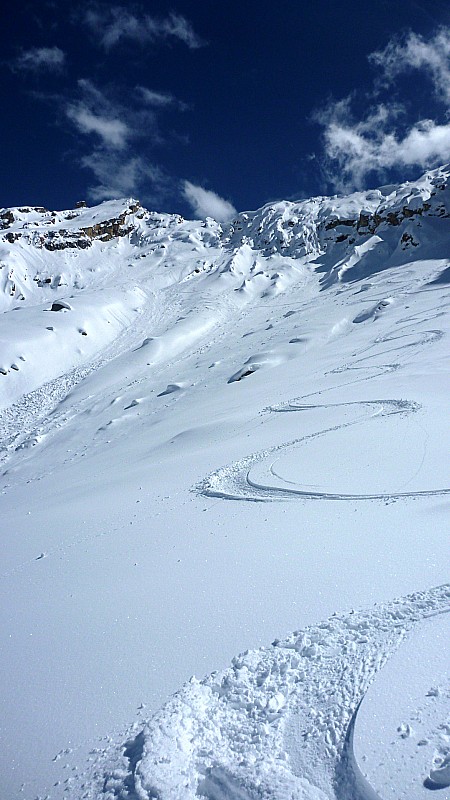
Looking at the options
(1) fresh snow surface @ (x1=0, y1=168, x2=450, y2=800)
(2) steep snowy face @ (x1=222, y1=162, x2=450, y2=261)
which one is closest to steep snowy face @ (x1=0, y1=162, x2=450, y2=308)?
→ (2) steep snowy face @ (x1=222, y1=162, x2=450, y2=261)

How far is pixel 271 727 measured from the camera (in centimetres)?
312

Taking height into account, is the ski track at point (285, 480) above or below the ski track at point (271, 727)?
above

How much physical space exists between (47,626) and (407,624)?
13.2ft

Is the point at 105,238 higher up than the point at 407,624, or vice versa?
the point at 105,238

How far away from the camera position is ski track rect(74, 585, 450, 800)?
2764 millimetres

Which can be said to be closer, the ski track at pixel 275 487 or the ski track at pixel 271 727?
the ski track at pixel 271 727

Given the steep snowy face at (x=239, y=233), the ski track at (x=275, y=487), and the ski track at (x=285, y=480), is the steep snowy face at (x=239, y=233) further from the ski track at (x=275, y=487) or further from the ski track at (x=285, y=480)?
the ski track at (x=275, y=487)

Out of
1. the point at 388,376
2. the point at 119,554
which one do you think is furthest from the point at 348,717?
the point at 388,376

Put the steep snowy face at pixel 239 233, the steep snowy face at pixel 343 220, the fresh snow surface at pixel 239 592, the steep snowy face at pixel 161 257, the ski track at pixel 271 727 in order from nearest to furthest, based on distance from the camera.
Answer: the ski track at pixel 271 727 < the fresh snow surface at pixel 239 592 < the steep snowy face at pixel 161 257 < the steep snowy face at pixel 239 233 < the steep snowy face at pixel 343 220

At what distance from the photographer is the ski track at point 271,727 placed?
2.76m

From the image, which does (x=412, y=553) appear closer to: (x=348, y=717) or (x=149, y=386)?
(x=348, y=717)

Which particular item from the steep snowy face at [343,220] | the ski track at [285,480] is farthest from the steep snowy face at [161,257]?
the ski track at [285,480]

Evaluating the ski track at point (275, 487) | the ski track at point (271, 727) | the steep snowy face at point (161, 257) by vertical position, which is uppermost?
the steep snowy face at point (161, 257)

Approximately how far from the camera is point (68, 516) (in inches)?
344
